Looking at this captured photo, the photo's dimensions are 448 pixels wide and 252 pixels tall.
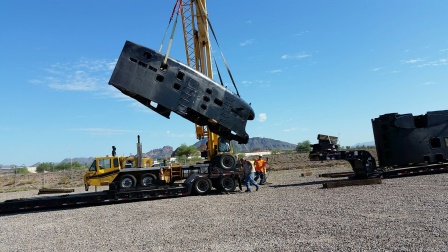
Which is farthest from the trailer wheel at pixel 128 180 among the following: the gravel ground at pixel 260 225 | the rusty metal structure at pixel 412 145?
the rusty metal structure at pixel 412 145

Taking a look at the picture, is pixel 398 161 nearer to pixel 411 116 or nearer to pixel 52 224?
pixel 411 116

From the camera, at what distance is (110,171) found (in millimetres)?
18750

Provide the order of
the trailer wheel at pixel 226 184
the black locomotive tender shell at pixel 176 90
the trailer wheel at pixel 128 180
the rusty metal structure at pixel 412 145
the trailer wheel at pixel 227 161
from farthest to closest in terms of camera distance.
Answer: the trailer wheel at pixel 128 180
the rusty metal structure at pixel 412 145
the trailer wheel at pixel 227 161
the trailer wheel at pixel 226 184
the black locomotive tender shell at pixel 176 90

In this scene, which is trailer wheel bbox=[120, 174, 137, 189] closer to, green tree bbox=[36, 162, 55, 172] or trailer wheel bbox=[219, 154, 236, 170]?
trailer wheel bbox=[219, 154, 236, 170]

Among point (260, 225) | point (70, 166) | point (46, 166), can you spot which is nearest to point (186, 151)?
point (70, 166)

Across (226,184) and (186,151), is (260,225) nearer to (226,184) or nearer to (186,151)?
(226,184)

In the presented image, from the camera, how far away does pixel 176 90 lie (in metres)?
14.2

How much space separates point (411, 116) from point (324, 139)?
4659 mm

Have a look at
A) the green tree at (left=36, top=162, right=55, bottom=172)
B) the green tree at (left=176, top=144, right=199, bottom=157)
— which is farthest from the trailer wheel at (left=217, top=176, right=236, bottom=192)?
the green tree at (left=36, top=162, right=55, bottom=172)

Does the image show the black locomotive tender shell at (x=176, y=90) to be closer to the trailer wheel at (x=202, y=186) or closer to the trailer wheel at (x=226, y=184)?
the trailer wheel at (x=226, y=184)

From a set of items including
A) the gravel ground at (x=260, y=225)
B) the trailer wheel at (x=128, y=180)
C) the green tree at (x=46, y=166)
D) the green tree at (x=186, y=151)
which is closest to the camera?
the gravel ground at (x=260, y=225)

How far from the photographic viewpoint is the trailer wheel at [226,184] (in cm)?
1609

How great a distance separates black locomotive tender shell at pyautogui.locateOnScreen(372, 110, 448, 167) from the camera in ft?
57.0

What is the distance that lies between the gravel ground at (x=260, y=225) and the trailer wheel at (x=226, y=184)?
3.24m
